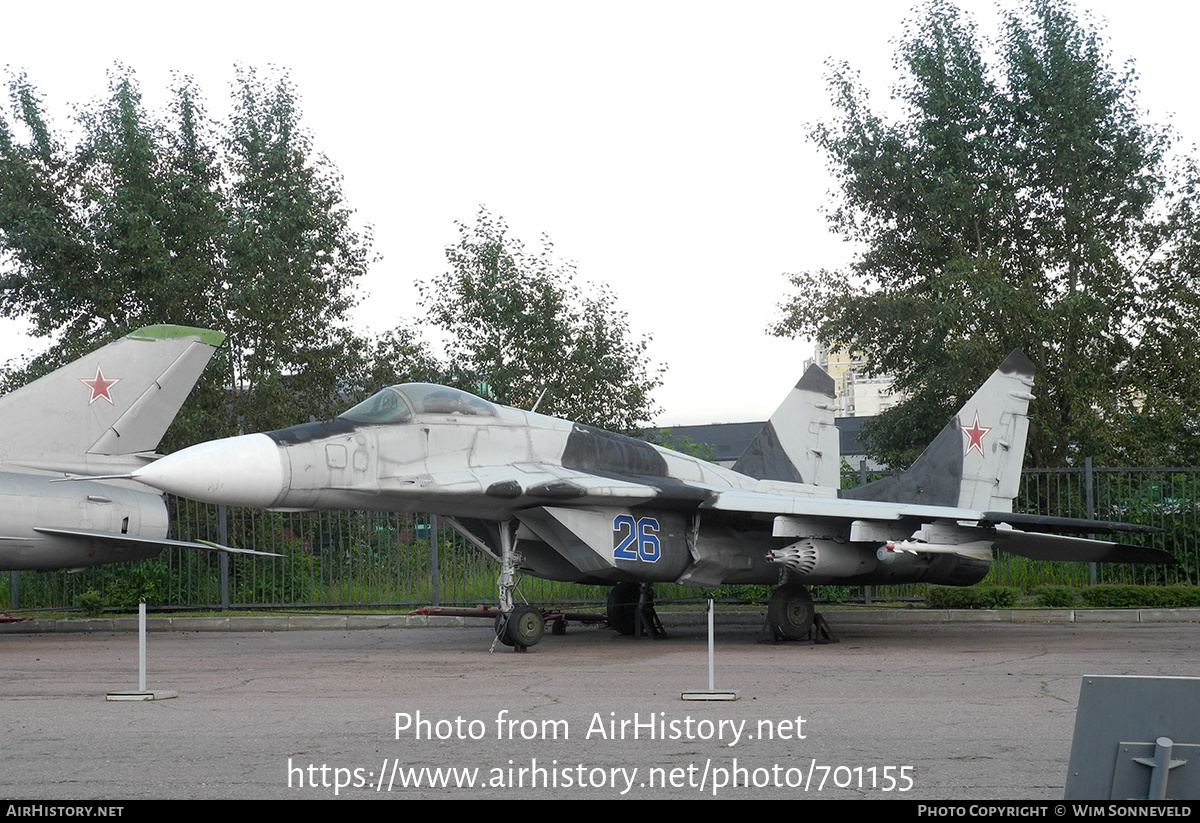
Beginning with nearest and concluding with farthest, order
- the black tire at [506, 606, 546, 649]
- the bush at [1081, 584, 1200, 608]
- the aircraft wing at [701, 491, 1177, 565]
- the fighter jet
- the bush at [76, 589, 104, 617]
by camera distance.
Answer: the fighter jet
the black tire at [506, 606, 546, 649]
the aircraft wing at [701, 491, 1177, 565]
the bush at [1081, 584, 1200, 608]
the bush at [76, 589, 104, 617]

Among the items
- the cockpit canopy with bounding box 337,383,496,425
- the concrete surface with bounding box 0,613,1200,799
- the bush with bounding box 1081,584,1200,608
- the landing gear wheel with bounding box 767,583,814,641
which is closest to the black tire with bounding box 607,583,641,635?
the concrete surface with bounding box 0,613,1200,799

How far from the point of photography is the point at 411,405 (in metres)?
12.0

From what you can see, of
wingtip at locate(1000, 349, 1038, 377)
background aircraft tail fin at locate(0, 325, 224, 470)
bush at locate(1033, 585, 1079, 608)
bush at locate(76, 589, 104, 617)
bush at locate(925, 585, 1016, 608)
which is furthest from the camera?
bush at locate(76, 589, 104, 617)

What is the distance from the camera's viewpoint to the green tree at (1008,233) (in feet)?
75.9

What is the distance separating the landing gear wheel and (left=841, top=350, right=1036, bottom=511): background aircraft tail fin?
2742 millimetres

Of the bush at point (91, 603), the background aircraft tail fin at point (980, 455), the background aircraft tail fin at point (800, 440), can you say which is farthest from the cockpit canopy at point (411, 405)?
the bush at point (91, 603)

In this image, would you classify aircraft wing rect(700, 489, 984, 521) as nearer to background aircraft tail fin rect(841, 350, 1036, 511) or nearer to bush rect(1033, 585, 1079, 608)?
background aircraft tail fin rect(841, 350, 1036, 511)

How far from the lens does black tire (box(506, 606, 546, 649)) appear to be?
1195 centimetres

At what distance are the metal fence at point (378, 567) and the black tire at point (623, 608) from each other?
3.29m

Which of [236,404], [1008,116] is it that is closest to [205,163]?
[236,404]

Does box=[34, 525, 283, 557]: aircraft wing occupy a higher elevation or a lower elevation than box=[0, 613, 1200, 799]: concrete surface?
higher

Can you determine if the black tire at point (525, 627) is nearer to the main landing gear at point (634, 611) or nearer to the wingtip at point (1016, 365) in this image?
the main landing gear at point (634, 611)

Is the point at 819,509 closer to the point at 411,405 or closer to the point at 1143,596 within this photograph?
the point at 411,405

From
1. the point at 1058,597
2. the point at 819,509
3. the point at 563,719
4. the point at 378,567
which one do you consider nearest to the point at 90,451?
the point at 378,567
